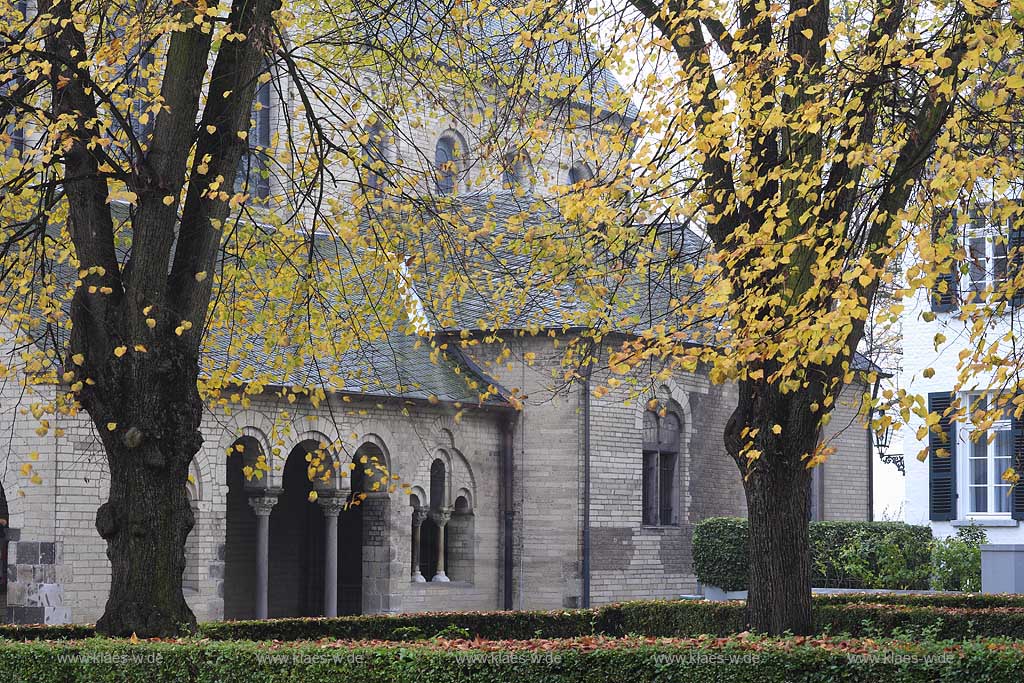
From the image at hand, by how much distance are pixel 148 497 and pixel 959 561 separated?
1540 cm

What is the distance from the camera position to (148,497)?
1078 cm

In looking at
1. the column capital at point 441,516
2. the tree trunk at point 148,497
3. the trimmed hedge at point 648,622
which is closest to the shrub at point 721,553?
the column capital at point 441,516

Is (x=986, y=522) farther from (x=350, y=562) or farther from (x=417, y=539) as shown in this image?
(x=350, y=562)

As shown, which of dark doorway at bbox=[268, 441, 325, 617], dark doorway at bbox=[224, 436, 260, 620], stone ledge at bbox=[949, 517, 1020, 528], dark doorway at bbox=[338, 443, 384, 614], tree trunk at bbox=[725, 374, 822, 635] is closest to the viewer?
tree trunk at bbox=[725, 374, 822, 635]

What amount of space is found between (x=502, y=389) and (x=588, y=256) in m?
13.7

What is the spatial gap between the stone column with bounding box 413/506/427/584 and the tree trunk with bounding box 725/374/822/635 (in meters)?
13.7

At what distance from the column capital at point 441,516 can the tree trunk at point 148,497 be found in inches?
561

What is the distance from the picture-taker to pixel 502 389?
26016 mm

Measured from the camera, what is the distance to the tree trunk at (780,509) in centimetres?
1144

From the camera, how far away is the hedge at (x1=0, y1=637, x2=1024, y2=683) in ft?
28.0

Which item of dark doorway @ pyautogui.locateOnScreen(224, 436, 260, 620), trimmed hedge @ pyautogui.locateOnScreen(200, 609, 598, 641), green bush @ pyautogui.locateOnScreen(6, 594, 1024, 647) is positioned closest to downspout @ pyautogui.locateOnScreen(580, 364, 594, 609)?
dark doorway @ pyautogui.locateOnScreen(224, 436, 260, 620)

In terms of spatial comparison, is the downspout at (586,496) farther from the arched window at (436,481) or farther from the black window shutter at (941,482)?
the black window shutter at (941,482)

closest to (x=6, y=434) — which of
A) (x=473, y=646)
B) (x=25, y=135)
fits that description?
(x=25, y=135)

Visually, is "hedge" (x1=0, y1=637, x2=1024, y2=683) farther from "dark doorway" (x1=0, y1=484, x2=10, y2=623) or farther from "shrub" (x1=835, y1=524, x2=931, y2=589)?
"shrub" (x1=835, y1=524, x2=931, y2=589)
